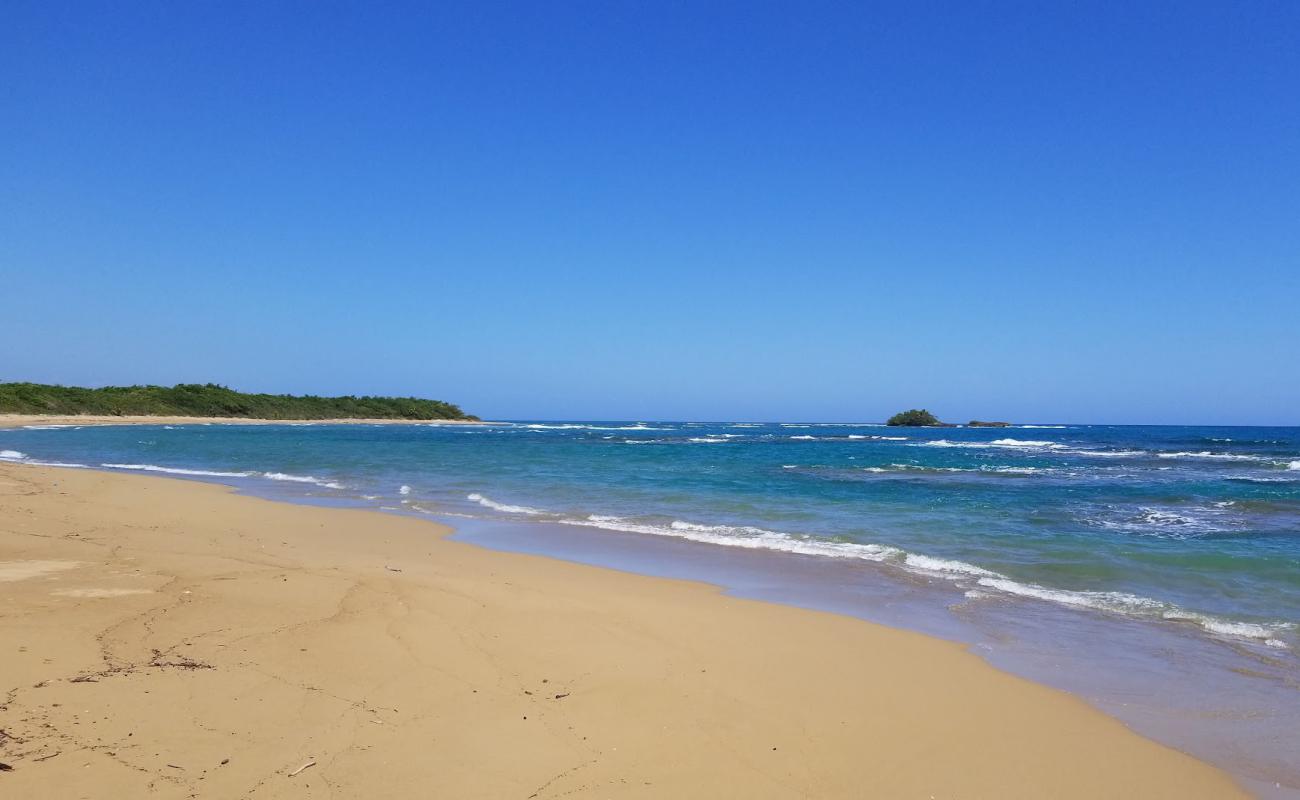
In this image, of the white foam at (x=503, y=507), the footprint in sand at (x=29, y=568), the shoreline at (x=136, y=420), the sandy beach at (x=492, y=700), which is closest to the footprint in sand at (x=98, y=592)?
the sandy beach at (x=492, y=700)

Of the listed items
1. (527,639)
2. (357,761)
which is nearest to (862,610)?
(527,639)

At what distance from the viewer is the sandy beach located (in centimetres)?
341

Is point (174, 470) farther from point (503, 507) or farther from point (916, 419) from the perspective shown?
point (916, 419)

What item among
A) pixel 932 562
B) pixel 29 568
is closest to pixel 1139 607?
pixel 932 562

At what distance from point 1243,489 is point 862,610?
18.9m

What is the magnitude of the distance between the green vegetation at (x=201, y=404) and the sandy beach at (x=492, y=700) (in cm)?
6674

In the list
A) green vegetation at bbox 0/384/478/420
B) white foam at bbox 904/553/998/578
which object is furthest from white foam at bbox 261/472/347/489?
green vegetation at bbox 0/384/478/420

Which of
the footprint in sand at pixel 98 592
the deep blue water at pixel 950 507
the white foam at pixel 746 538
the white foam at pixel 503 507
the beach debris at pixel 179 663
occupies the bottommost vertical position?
the white foam at pixel 503 507

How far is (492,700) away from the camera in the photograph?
4.34 meters

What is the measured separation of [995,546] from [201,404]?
87.0 meters

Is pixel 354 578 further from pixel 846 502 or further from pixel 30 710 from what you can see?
pixel 846 502

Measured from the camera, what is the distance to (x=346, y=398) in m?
101

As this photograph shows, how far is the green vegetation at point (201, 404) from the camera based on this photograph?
61062 millimetres

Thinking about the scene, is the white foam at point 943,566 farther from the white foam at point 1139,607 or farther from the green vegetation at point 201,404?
the green vegetation at point 201,404
